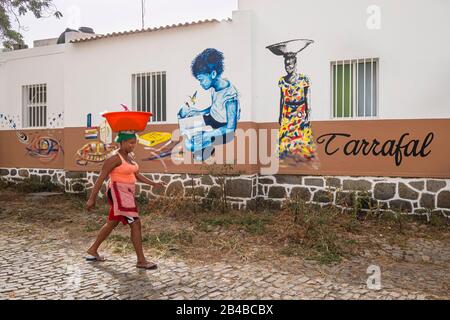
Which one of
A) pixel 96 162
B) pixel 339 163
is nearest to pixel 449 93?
pixel 339 163

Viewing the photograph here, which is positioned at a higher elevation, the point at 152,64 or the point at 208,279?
the point at 152,64

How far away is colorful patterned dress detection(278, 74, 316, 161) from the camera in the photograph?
29.4ft

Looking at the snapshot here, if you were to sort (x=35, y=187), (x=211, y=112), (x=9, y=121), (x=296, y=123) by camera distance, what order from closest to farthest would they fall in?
1. (x=296, y=123)
2. (x=211, y=112)
3. (x=35, y=187)
4. (x=9, y=121)

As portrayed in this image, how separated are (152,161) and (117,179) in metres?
4.78

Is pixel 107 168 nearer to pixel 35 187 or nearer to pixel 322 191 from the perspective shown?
pixel 322 191

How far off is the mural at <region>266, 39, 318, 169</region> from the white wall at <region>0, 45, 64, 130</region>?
21.5 feet

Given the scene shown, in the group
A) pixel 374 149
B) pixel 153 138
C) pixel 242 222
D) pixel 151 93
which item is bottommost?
pixel 242 222

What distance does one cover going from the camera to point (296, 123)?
9070 mm

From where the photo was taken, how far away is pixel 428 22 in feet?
26.4

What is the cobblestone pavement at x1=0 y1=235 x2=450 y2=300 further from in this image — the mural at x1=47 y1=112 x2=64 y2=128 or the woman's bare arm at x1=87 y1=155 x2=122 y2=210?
the mural at x1=47 y1=112 x2=64 y2=128

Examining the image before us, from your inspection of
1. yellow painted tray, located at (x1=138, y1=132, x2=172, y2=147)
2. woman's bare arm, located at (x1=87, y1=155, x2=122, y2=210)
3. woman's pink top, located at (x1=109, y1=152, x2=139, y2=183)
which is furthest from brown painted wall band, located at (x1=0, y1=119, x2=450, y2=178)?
woman's bare arm, located at (x1=87, y1=155, x2=122, y2=210)

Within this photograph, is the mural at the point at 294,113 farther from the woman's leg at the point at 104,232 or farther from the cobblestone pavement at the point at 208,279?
the woman's leg at the point at 104,232

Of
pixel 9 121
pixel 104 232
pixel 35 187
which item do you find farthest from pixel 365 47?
pixel 9 121

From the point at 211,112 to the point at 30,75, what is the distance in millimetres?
6531
